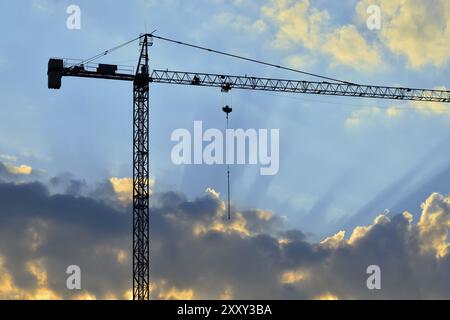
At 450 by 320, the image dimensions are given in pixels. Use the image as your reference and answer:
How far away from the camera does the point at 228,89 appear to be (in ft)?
626

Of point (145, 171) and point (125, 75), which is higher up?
point (125, 75)

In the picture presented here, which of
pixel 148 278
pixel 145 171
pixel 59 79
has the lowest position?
pixel 148 278
